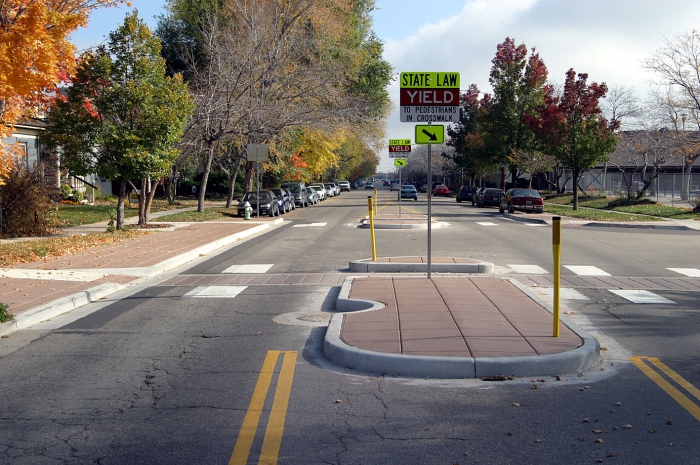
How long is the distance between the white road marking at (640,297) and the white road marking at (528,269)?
239cm

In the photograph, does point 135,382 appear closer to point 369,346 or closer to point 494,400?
point 369,346

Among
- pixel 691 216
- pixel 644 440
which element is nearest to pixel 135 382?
pixel 644 440

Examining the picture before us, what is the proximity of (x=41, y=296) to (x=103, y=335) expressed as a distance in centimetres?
274

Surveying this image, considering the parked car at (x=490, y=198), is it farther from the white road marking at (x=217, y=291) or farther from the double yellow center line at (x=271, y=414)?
the double yellow center line at (x=271, y=414)

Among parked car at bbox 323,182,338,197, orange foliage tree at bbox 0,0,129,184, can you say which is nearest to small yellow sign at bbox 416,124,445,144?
orange foliage tree at bbox 0,0,129,184

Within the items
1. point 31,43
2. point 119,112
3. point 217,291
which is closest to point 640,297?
point 217,291

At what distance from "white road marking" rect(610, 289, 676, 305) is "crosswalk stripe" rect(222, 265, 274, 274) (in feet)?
23.1

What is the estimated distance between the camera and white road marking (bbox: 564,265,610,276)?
13.9 m

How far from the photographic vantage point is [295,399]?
19.5 ft

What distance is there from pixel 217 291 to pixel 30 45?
897 cm

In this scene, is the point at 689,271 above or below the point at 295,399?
above

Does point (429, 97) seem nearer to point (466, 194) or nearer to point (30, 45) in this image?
point (30, 45)

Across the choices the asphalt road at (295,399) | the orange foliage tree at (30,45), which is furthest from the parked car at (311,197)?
the asphalt road at (295,399)

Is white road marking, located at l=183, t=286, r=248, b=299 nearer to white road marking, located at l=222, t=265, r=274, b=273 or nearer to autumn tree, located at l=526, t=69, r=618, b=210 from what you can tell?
white road marking, located at l=222, t=265, r=274, b=273
